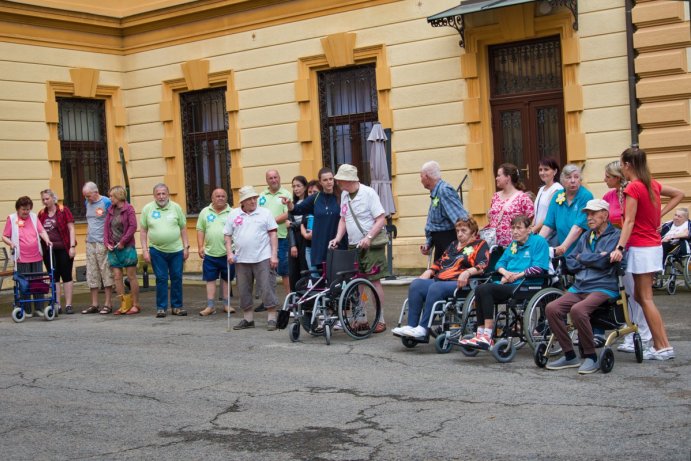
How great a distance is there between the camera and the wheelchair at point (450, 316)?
982 cm

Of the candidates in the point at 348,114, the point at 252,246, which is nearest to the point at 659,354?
the point at 252,246

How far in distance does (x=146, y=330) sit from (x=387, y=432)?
21.0 ft

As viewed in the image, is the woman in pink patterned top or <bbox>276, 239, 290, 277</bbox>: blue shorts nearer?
the woman in pink patterned top

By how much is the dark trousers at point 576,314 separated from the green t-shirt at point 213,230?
6.30 meters

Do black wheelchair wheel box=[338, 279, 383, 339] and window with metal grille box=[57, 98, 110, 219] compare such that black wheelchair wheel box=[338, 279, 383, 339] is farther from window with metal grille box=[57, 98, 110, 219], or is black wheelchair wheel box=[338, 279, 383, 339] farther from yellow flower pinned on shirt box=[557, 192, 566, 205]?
window with metal grille box=[57, 98, 110, 219]

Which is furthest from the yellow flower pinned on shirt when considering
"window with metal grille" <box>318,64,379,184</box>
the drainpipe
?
"window with metal grille" <box>318,64,379,184</box>

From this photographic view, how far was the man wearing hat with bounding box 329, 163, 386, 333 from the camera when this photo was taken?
1124 cm

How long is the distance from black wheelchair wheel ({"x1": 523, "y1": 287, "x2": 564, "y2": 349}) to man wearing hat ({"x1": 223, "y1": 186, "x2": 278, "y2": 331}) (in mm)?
3760

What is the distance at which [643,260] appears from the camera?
888 centimetres

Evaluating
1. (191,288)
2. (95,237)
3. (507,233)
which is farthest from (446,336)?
(191,288)

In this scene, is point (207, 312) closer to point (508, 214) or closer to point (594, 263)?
point (508, 214)

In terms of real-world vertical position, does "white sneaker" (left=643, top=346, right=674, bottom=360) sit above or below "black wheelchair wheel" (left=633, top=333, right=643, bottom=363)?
below

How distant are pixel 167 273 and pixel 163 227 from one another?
2.02ft

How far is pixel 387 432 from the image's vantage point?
267 inches
